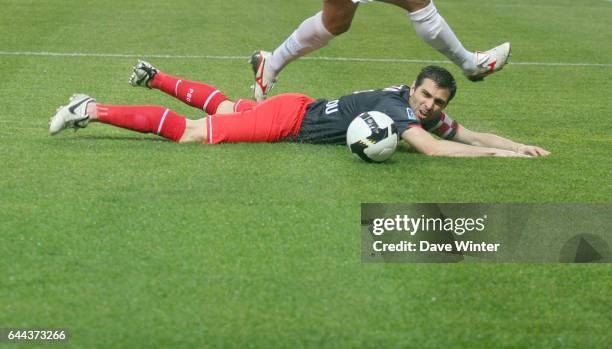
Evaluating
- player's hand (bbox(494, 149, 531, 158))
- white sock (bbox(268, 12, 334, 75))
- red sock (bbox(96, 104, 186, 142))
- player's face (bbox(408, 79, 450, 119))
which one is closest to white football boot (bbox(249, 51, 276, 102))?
white sock (bbox(268, 12, 334, 75))

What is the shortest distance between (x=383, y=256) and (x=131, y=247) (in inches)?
46.2

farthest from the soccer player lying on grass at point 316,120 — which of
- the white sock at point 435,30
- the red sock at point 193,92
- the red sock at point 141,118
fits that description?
the red sock at point 193,92

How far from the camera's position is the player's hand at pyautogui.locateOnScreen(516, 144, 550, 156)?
25.7 feet

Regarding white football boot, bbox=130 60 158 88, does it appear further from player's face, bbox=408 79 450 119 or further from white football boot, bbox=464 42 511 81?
white football boot, bbox=464 42 511 81

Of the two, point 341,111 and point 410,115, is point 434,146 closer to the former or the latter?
point 410,115

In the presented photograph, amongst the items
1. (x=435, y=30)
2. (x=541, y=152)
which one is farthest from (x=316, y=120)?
(x=541, y=152)

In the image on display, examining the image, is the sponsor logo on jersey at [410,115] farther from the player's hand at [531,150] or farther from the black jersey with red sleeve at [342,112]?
the player's hand at [531,150]

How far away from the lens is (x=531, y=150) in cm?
786

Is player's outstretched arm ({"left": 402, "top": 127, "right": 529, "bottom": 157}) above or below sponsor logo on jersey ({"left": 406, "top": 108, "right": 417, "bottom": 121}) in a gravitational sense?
below

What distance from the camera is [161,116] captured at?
A: 304 inches

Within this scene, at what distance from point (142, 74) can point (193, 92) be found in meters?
0.42

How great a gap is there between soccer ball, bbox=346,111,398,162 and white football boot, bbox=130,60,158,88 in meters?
2.07

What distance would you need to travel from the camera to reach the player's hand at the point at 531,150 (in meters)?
7.84

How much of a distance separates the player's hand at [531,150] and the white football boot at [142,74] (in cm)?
286
